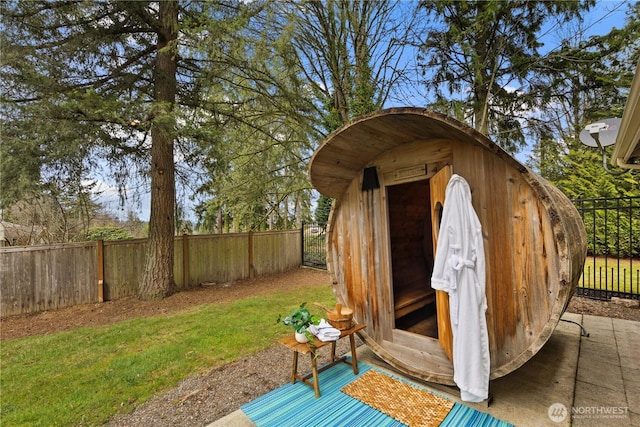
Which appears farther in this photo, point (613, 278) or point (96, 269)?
point (613, 278)

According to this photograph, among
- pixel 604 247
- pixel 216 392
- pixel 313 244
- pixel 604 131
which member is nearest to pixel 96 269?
pixel 216 392

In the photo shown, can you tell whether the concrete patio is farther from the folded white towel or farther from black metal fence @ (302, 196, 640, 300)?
black metal fence @ (302, 196, 640, 300)

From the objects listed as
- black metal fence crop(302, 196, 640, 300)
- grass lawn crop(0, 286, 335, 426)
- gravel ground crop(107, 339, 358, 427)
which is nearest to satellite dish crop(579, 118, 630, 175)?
black metal fence crop(302, 196, 640, 300)

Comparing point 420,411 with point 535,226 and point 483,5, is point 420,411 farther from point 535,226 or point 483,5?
point 483,5

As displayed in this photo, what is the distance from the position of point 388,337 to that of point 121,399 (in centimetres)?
272

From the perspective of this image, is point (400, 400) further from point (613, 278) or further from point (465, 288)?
point (613, 278)

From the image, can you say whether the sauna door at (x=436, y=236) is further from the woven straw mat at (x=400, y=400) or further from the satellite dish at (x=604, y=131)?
the satellite dish at (x=604, y=131)

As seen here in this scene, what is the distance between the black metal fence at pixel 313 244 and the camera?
10477 mm

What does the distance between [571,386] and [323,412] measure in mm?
2439

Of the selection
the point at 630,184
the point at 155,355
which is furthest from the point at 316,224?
the point at 630,184

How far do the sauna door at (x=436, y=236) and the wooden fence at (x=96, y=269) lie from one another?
641 cm

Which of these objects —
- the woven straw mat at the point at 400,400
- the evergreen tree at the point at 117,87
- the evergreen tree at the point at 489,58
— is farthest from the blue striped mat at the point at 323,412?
the evergreen tree at the point at 489,58

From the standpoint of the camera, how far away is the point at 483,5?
7012 mm

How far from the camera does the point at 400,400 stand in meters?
2.56
